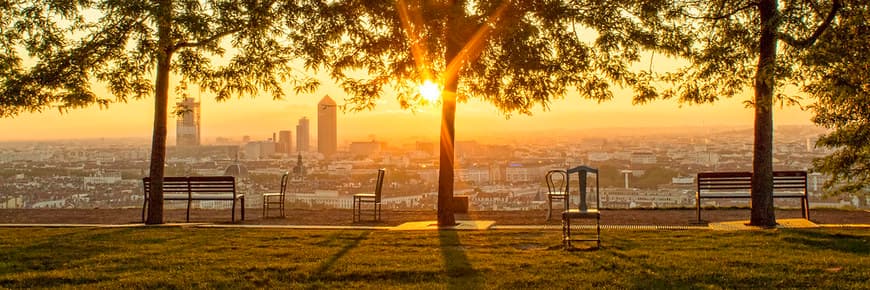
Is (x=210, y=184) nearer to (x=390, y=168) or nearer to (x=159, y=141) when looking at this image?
(x=159, y=141)

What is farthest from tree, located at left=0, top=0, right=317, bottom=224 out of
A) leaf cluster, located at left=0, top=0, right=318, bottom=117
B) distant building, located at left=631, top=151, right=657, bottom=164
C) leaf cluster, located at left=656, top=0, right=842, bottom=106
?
distant building, located at left=631, top=151, right=657, bottom=164

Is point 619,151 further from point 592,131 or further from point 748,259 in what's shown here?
point 748,259

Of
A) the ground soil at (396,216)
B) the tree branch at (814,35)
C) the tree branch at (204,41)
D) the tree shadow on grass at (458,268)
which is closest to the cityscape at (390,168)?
the tree branch at (204,41)

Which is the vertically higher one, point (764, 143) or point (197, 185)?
point (764, 143)

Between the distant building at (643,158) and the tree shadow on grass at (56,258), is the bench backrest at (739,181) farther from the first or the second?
the distant building at (643,158)

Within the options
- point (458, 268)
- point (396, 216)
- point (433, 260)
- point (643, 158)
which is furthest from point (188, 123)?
point (643, 158)
